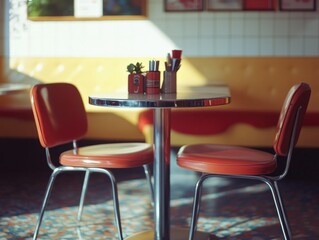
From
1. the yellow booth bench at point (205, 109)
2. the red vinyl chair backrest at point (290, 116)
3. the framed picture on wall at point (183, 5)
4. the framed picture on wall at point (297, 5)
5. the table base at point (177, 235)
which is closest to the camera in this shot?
the red vinyl chair backrest at point (290, 116)

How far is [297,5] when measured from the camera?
191 inches

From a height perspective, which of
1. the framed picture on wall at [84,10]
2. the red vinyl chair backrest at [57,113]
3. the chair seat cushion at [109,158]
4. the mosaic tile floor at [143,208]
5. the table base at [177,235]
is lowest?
the mosaic tile floor at [143,208]

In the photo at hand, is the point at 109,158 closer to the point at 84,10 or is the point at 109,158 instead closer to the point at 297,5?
the point at 84,10

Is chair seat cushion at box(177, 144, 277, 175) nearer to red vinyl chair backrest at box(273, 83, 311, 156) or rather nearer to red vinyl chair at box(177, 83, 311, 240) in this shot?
red vinyl chair at box(177, 83, 311, 240)

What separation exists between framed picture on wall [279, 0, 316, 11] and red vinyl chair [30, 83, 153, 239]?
8.55 feet

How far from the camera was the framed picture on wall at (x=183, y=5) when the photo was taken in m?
4.95

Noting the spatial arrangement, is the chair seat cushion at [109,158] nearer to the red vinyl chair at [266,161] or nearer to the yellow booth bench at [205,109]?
Result: the red vinyl chair at [266,161]

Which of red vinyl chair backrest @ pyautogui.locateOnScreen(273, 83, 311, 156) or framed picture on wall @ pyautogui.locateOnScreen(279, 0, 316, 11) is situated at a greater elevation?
framed picture on wall @ pyautogui.locateOnScreen(279, 0, 316, 11)

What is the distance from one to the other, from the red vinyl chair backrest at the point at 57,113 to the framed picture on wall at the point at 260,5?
8.23ft

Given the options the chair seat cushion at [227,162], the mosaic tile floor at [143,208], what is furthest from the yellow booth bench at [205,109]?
the chair seat cushion at [227,162]

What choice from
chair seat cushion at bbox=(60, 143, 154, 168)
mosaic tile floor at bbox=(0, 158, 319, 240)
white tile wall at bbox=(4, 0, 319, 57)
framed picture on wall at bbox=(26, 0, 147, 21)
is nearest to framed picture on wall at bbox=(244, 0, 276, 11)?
white tile wall at bbox=(4, 0, 319, 57)

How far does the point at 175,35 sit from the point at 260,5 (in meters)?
0.85

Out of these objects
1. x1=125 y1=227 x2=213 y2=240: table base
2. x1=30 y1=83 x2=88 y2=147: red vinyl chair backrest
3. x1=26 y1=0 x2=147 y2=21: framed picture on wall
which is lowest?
x1=125 y1=227 x2=213 y2=240: table base

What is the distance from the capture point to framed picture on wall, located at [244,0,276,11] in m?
4.86
